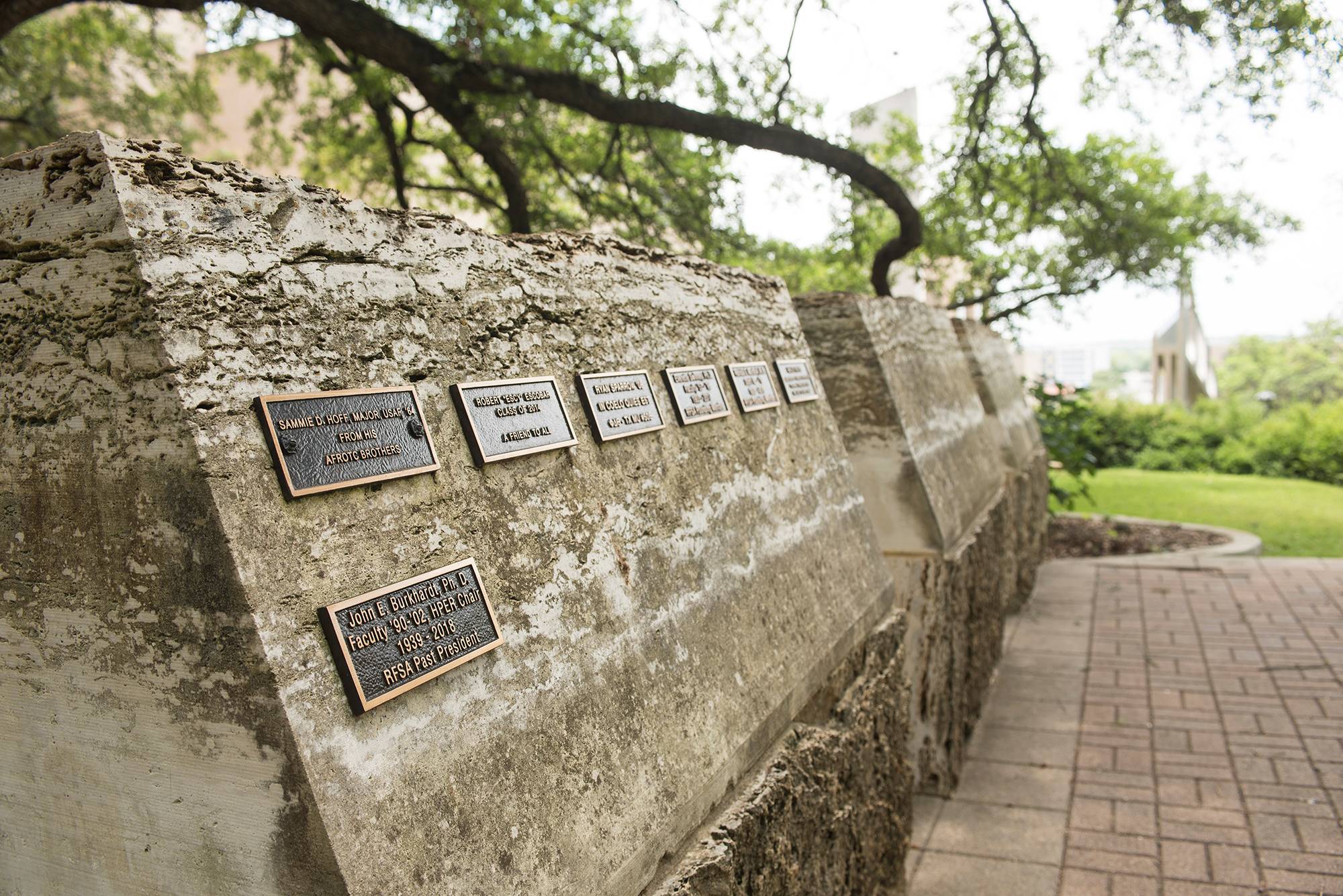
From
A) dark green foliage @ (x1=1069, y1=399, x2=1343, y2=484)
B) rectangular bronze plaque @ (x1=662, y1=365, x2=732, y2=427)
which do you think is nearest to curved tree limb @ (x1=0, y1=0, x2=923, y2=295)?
rectangular bronze plaque @ (x1=662, y1=365, x2=732, y2=427)

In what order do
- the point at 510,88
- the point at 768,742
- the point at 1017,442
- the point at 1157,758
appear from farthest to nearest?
the point at 1017,442
the point at 510,88
the point at 1157,758
the point at 768,742

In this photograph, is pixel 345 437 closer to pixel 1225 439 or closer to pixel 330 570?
pixel 330 570

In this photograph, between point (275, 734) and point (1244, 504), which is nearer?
point (275, 734)

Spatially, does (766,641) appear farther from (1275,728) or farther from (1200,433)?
(1200,433)

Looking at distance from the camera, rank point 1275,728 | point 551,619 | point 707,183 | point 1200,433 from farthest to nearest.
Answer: point 1200,433, point 707,183, point 1275,728, point 551,619

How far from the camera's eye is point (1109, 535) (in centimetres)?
941

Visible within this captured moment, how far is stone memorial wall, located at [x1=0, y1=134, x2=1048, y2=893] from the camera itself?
4.32ft

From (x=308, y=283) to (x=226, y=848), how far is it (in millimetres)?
853

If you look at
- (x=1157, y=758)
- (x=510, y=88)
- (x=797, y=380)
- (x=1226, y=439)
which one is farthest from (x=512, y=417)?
(x=1226, y=439)

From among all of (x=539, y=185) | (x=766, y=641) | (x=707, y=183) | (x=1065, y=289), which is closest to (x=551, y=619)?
(x=766, y=641)

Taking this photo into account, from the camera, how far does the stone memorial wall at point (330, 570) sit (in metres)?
1.32

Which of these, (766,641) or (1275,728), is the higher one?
(766,641)

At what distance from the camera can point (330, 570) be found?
1.40 meters

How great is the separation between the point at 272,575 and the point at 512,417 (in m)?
0.58
